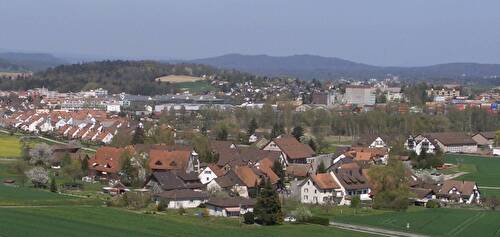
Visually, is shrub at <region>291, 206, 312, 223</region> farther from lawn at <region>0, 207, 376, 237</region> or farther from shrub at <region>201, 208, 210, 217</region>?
shrub at <region>201, 208, 210, 217</region>

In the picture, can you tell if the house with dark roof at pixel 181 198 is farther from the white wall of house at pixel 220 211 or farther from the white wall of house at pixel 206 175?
the white wall of house at pixel 206 175

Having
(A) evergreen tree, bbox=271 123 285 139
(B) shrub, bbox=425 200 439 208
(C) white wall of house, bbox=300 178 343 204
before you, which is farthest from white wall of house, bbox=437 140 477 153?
(C) white wall of house, bbox=300 178 343 204

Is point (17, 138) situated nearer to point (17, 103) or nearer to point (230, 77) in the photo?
point (17, 103)

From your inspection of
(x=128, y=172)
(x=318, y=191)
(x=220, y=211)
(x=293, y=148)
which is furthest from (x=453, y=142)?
(x=220, y=211)

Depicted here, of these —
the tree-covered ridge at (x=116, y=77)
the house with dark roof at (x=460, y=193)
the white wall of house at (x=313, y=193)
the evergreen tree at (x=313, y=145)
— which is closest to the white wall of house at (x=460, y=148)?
the evergreen tree at (x=313, y=145)

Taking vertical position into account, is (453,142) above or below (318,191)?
below

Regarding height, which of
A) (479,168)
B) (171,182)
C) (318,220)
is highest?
(171,182)

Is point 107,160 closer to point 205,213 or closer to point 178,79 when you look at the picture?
point 205,213
